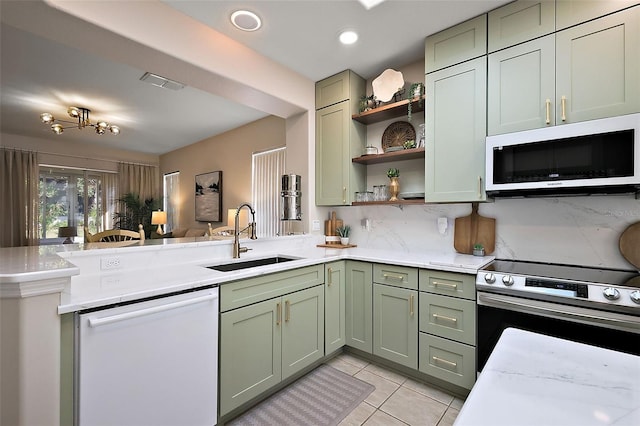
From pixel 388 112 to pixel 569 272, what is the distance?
1.79 m

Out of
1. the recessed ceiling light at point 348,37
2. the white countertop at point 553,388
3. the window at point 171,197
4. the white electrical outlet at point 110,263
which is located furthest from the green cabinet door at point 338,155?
the window at point 171,197

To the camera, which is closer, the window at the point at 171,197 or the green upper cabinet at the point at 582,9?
the green upper cabinet at the point at 582,9

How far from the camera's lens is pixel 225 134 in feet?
17.3

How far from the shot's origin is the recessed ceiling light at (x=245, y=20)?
203cm

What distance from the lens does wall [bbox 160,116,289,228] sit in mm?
4422

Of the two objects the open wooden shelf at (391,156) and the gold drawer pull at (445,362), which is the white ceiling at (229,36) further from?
the gold drawer pull at (445,362)

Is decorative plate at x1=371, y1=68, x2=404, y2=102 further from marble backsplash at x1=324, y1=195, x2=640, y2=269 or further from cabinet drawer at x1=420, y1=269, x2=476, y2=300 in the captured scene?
cabinet drawer at x1=420, y1=269, x2=476, y2=300

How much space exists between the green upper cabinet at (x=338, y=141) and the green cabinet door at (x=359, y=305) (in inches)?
28.3

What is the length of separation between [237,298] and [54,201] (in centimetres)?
660

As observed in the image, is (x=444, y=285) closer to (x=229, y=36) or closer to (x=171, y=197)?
(x=229, y=36)

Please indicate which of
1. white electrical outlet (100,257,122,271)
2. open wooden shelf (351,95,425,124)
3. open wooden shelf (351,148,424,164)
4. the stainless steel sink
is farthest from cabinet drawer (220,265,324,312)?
open wooden shelf (351,95,425,124)

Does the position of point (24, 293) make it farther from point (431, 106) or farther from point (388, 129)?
point (388, 129)

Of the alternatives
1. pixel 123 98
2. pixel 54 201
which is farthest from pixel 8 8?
pixel 54 201

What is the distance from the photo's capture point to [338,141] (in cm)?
291
